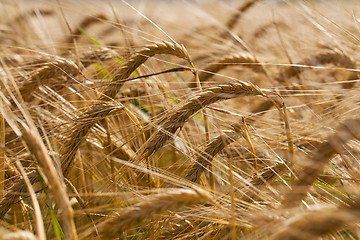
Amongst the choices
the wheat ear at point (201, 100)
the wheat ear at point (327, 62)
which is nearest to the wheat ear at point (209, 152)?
the wheat ear at point (201, 100)

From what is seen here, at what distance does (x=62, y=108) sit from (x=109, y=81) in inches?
10.8

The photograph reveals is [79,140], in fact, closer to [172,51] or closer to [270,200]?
[172,51]

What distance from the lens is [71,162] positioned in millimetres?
1069

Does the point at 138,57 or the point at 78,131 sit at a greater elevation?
the point at 138,57

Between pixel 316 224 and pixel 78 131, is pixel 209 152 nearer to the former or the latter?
pixel 78 131

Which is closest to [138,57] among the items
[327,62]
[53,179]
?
[53,179]

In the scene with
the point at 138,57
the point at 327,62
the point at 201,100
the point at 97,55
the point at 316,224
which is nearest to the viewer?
the point at 316,224

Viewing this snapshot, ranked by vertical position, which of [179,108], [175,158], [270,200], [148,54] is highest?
[148,54]

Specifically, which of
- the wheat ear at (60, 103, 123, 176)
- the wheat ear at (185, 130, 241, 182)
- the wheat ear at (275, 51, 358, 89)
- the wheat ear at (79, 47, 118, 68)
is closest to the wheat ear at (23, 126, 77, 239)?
the wheat ear at (60, 103, 123, 176)

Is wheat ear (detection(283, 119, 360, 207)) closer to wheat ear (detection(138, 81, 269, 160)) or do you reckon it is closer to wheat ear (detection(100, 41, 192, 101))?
wheat ear (detection(138, 81, 269, 160))

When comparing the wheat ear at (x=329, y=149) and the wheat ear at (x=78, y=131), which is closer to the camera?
the wheat ear at (x=329, y=149)

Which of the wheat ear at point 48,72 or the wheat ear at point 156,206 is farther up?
the wheat ear at point 48,72

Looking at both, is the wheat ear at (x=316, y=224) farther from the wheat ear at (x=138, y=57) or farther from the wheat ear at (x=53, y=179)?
the wheat ear at (x=138, y=57)

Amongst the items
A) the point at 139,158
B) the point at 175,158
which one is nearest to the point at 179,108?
the point at 139,158
